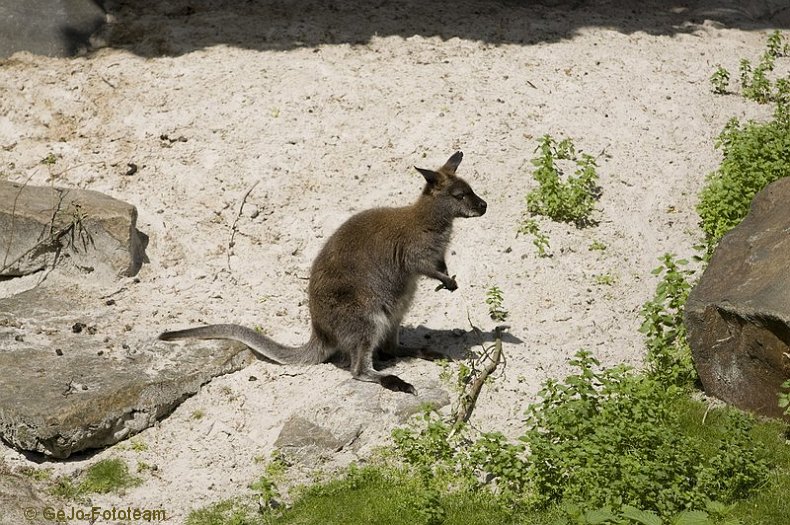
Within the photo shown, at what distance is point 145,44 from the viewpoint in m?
12.0

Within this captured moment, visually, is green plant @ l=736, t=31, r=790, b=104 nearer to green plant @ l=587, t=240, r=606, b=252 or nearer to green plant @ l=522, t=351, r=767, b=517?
green plant @ l=587, t=240, r=606, b=252

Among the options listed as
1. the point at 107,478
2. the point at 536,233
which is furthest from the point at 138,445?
the point at 536,233

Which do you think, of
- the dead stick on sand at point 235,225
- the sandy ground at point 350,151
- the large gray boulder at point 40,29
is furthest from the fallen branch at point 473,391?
the large gray boulder at point 40,29

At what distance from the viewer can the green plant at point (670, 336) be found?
26.2 feet

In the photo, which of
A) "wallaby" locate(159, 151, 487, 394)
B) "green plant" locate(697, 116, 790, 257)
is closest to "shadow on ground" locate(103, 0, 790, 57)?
"green plant" locate(697, 116, 790, 257)

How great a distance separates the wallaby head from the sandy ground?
0.95 m

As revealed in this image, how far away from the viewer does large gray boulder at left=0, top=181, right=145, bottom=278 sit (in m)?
9.17

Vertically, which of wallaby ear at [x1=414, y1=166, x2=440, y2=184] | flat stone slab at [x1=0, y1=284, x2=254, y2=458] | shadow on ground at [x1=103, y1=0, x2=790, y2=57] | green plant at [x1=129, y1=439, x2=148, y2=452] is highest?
shadow on ground at [x1=103, y1=0, x2=790, y2=57]

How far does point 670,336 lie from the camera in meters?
8.24

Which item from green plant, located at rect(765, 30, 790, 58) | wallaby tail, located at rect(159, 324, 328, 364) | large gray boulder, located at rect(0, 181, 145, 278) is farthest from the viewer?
green plant, located at rect(765, 30, 790, 58)

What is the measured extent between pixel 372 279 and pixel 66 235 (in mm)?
2981

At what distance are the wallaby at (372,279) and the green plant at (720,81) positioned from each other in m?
4.38

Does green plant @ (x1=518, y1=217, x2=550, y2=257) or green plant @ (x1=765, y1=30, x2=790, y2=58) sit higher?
green plant @ (x1=765, y1=30, x2=790, y2=58)

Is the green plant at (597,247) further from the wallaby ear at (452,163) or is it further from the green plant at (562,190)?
the wallaby ear at (452,163)
